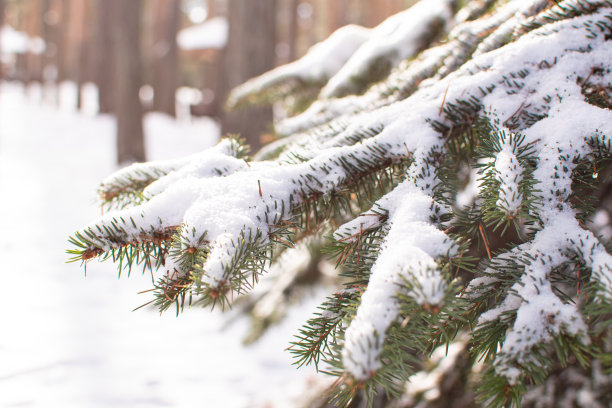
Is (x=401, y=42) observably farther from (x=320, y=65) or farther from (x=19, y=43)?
(x=19, y=43)

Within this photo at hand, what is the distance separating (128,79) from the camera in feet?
25.1

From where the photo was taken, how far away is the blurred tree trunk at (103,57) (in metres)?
11.3

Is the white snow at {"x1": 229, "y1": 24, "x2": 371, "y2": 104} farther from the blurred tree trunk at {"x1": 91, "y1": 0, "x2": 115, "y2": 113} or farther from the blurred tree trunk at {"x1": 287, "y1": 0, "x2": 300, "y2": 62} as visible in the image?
the blurred tree trunk at {"x1": 287, "y1": 0, "x2": 300, "y2": 62}

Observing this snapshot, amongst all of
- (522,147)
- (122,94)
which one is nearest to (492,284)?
(522,147)

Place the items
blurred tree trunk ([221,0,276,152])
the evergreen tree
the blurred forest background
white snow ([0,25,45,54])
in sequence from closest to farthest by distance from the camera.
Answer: the evergreen tree → blurred tree trunk ([221,0,276,152]) → the blurred forest background → white snow ([0,25,45,54])

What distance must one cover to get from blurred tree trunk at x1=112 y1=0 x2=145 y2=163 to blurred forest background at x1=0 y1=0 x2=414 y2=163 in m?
0.02

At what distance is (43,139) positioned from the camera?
1016 cm

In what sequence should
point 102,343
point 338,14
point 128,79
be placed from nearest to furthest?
point 102,343 < point 128,79 < point 338,14

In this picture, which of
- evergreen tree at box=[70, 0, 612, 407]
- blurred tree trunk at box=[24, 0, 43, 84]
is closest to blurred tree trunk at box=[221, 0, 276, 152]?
evergreen tree at box=[70, 0, 612, 407]

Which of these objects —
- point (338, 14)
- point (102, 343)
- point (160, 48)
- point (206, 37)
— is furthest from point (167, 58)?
point (102, 343)

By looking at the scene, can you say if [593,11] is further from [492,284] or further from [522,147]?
[492,284]

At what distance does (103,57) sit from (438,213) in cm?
1345

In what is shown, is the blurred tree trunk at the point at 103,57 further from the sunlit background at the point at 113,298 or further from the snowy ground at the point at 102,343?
the snowy ground at the point at 102,343

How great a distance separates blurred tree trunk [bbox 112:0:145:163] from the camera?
743 cm
